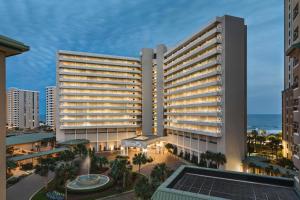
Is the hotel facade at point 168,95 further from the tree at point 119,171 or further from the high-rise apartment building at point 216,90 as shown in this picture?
the tree at point 119,171

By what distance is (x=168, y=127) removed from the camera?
7444 cm

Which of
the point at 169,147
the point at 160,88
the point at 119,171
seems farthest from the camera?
the point at 160,88

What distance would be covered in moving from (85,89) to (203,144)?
47.3 meters

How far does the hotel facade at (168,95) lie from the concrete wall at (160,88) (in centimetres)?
40

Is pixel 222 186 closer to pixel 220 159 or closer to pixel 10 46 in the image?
pixel 10 46

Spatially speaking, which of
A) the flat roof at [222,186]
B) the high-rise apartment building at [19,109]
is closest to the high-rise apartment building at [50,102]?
the high-rise apartment building at [19,109]

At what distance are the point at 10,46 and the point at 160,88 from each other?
230ft

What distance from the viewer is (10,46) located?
38.6ft

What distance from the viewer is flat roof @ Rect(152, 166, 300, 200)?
61.6 feet

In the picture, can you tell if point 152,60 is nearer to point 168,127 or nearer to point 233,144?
point 168,127

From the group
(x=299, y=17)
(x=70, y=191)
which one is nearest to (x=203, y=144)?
(x=70, y=191)

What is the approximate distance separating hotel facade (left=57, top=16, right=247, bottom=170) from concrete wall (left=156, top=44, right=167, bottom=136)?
40 centimetres

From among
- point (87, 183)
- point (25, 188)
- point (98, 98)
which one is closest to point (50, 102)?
point (98, 98)

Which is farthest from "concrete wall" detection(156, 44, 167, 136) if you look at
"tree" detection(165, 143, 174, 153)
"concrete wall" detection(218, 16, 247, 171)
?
"concrete wall" detection(218, 16, 247, 171)
